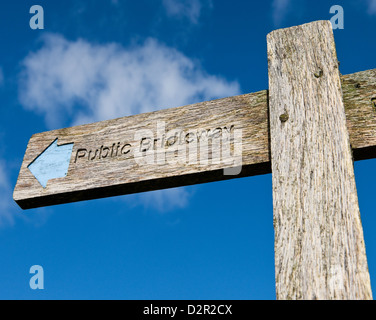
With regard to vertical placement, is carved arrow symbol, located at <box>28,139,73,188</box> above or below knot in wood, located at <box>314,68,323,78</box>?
below

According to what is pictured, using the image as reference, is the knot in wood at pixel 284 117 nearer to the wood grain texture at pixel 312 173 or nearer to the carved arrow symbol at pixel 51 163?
the wood grain texture at pixel 312 173

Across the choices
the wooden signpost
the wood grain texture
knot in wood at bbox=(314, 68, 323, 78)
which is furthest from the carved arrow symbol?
knot in wood at bbox=(314, 68, 323, 78)

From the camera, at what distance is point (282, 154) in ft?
4.32

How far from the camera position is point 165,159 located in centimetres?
157

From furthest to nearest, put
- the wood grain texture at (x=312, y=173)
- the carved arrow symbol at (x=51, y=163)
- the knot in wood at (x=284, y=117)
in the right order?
the carved arrow symbol at (x=51, y=163), the knot in wood at (x=284, y=117), the wood grain texture at (x=312, y=173)

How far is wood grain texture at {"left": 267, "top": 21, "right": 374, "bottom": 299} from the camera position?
1074 millimetres

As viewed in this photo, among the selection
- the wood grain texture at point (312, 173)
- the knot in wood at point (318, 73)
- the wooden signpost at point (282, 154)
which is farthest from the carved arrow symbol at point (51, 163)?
the knot in wood at point (318, 73)

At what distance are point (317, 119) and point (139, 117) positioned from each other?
73 cm

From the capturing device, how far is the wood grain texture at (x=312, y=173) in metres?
1.07

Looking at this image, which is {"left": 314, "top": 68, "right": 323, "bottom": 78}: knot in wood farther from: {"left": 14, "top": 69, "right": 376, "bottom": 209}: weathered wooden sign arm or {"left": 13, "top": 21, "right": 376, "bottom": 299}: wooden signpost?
{"left": 14, "top": 69, "right": 376, "bottom": 209}: weathered wooden sign arm

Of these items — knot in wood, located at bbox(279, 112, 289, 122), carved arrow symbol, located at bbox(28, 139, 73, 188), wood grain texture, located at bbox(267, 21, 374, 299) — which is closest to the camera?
wood grain texture, located at bbox(267, 21, 374, 299)

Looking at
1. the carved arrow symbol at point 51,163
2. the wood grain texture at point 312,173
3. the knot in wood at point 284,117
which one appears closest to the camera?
the wood grain texture at point 312,173

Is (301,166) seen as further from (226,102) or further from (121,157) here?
(121,157)
